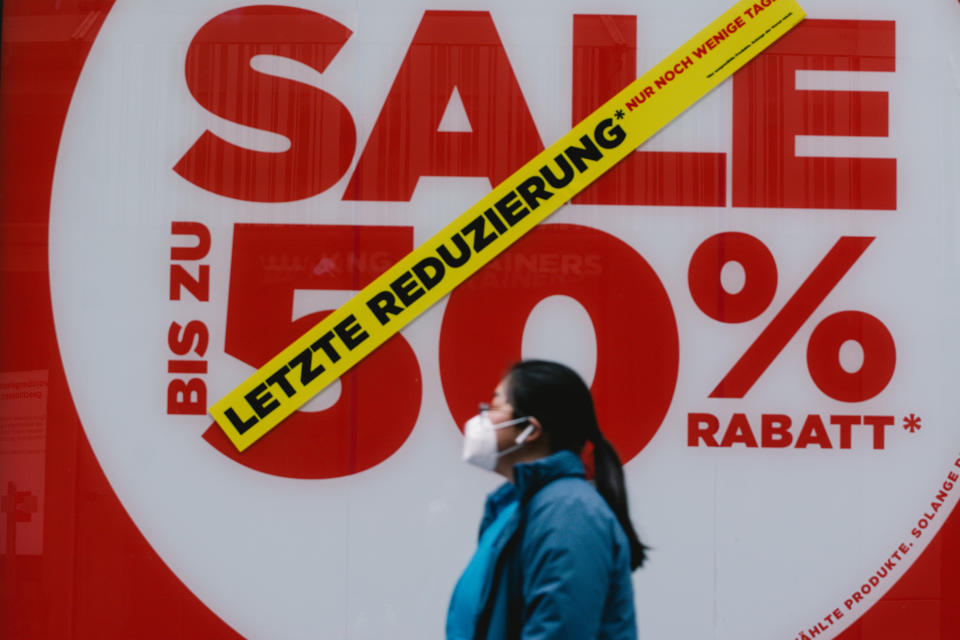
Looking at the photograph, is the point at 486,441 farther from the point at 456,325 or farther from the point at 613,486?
the point at 456,325

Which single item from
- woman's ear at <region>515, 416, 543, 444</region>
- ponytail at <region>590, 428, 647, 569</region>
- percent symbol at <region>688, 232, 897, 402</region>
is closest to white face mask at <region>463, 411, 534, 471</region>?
woman's ear at <region>515, 416, 543, 444</region>

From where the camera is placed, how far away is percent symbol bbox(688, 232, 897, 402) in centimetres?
411

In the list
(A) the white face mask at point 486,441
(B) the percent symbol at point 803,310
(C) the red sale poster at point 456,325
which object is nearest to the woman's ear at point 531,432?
(A) the white face mask at point 486,441

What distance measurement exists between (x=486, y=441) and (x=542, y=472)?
0.62 ft

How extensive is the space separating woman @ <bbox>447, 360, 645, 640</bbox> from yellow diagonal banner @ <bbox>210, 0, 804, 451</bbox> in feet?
4.86

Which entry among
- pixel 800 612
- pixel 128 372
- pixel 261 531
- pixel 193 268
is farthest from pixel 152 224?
pixel 800 612

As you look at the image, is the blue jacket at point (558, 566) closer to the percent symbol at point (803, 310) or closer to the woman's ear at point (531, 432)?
the woman's ear at point (531, 432)

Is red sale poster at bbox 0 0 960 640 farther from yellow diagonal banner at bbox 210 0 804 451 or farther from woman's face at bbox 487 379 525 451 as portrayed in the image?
woman's face at bbox 487 379 525 451

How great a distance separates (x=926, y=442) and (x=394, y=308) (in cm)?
206

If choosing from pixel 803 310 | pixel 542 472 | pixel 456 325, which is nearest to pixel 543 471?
pixel 542 472

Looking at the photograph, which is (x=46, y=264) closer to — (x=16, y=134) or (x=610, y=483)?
(x=16, y=134)

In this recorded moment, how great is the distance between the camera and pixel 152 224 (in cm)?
412

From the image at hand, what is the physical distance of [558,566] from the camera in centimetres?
223

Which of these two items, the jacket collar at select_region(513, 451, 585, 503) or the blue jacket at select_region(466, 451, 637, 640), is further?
the jacket collar at select_region(513, 451, 585, 503)
